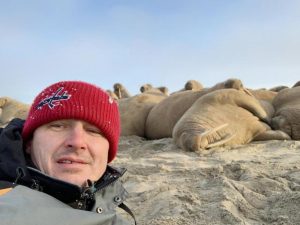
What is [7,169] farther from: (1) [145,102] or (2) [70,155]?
(1) [145,102]

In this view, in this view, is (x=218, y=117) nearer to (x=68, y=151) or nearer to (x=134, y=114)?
(x=134, y=114)

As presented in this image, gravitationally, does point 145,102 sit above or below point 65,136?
below

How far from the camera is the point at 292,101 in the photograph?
25.6ft

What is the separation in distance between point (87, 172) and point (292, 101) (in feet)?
20.6

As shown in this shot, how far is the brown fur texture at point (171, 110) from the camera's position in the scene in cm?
814

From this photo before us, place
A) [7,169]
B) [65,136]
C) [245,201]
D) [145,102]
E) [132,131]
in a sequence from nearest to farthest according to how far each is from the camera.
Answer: [7,169] < [65,136] < [245,201] < [132,131] < [145,102]

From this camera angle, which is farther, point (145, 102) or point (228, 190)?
point (145, 102)

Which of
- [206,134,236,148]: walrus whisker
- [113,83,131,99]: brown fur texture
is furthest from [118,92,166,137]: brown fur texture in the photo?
[113,83,131,99]: brown fur texture

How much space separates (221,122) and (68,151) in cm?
513

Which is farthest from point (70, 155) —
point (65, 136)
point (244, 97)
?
point (244, 97)

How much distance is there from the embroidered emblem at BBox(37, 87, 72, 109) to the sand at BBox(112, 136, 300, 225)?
1417 mm

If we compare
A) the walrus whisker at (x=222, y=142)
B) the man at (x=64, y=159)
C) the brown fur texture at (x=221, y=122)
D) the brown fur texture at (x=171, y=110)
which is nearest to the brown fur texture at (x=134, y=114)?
the brown fur texture at (x=171, y=110)

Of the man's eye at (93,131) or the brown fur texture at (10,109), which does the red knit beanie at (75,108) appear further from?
the brown fur texture at (10,109)

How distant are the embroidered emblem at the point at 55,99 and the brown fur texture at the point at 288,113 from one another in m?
5.47
